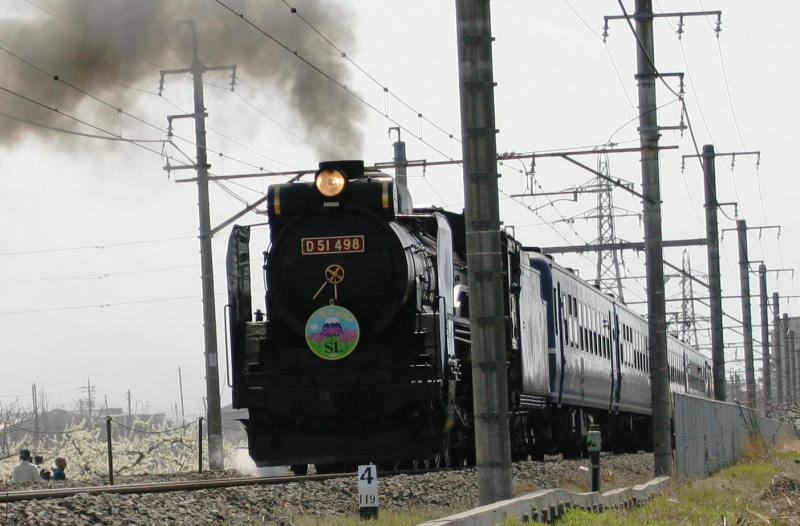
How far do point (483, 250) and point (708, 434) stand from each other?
44.5ft

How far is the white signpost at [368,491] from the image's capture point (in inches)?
437

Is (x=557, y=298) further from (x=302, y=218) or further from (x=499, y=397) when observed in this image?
(x=499, y=397)

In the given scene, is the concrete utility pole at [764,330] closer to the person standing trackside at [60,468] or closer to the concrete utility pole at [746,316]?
the concrete utility pole at [746,316]

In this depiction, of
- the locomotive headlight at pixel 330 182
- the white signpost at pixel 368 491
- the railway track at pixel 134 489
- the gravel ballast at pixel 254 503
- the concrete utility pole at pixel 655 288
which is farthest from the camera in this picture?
the concrete utility pole at pixel 655 288

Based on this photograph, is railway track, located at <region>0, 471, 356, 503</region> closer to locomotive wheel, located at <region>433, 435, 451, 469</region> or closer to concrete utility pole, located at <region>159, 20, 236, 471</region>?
locomotive wheel, located at <region>433, 435, 451, 469</region>

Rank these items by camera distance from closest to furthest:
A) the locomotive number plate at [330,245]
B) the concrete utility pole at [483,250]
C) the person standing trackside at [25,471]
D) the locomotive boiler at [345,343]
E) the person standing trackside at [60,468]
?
the concrete utility pole at [483,250] < the locomotive boiler at [345,343] < the locomotive number plate at [330,245] < the person standing trackside at [25,471] < the person standing trackside at [60,468]

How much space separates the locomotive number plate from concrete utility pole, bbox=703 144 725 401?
65.2ft

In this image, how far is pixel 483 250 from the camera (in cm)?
1219

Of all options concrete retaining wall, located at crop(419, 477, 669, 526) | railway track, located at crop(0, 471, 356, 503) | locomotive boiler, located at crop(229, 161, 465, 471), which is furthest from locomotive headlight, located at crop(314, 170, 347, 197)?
concrete retaining wall, located at crop(419, 477, 669, 526)

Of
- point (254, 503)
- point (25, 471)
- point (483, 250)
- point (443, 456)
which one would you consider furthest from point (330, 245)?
point (25, 471)

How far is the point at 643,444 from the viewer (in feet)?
118

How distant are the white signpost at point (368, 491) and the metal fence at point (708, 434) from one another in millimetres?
10105

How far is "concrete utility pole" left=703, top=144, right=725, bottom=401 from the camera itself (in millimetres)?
34009

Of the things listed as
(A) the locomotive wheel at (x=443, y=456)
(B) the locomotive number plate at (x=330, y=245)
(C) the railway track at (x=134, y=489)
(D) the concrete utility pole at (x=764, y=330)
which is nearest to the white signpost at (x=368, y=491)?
(C) the railway track at (x=134, y=489)
